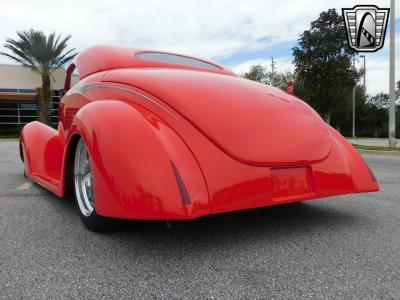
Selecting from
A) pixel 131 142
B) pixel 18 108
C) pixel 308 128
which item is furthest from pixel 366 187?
pixel 18 108

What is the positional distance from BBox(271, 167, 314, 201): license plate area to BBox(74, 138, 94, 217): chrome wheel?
1229 millimetres

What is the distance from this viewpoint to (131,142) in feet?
7.02

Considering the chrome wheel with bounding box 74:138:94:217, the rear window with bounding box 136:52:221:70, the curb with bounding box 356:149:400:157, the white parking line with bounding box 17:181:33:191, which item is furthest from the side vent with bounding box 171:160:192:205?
the curb with bounding box 356:149:400:157

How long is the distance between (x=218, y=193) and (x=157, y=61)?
186 cm

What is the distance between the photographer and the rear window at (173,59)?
3.54 metres

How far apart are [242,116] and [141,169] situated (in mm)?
783

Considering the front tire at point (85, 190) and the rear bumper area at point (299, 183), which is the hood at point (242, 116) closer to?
the rear bumper area at point (299, 183)

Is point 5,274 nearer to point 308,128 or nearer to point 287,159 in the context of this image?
point 287,159

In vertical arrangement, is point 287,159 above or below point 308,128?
below

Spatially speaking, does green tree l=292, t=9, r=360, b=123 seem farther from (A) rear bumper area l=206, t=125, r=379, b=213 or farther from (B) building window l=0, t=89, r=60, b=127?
(A) rear bumper area l=206, t=125, r=379, b=213

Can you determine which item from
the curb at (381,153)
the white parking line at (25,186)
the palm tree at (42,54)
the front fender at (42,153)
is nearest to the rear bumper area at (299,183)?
the front fender at (42,153)

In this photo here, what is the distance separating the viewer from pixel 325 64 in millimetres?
29703

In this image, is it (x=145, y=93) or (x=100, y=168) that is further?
(x=145, y=93)

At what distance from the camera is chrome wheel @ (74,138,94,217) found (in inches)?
104
